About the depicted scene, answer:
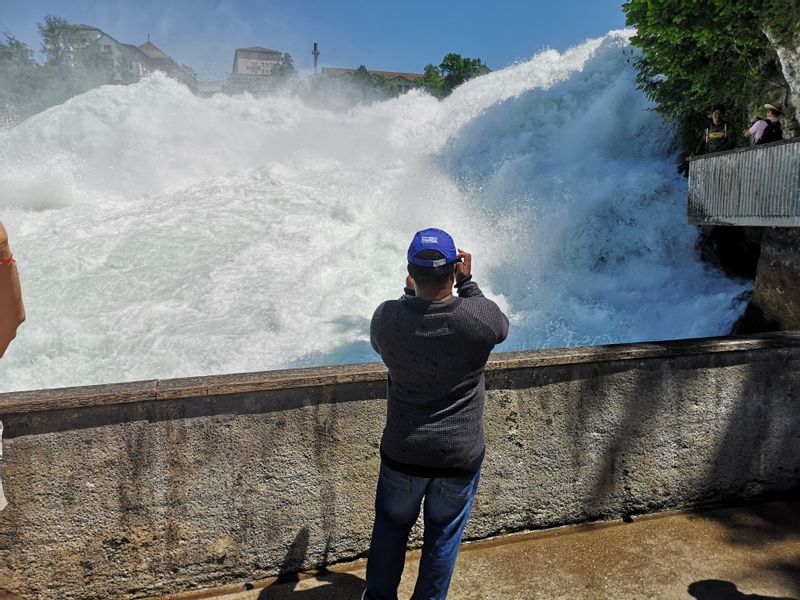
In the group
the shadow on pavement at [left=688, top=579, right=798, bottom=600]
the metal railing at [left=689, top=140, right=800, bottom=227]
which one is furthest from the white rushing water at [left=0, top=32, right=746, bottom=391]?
the shadow on pavement at [left=688, top=579, right=798, bottom=600]

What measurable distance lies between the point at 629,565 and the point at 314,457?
181 centimetres

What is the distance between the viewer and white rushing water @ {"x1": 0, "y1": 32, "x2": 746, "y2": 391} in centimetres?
1130

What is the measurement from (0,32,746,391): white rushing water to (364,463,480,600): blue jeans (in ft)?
26.9

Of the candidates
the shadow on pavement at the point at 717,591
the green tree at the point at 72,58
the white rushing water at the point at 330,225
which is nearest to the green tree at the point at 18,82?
the green tree at the point at 72,58

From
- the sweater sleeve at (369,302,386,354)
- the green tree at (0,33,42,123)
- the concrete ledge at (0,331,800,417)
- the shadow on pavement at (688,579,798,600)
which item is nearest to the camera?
the sweater sleeve at (369,302,386,354)

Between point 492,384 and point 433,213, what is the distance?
14002mm

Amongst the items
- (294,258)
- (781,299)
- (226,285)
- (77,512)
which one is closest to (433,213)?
(294,258)

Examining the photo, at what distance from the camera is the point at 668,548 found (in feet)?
10.9

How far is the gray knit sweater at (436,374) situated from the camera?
2.21m

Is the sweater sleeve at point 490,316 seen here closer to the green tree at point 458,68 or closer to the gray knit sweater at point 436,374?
the gray knit sweater at point 436,374

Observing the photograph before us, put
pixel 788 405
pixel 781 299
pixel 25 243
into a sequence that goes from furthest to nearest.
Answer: pixel 25 243
pixel 781 299
pixel 788 405

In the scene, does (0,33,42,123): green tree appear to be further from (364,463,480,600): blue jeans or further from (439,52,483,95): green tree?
(364,463,480,600): blue jeans

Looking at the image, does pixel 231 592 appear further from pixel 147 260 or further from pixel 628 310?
pixel 147 260

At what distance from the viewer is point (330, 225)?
53.9 ft
